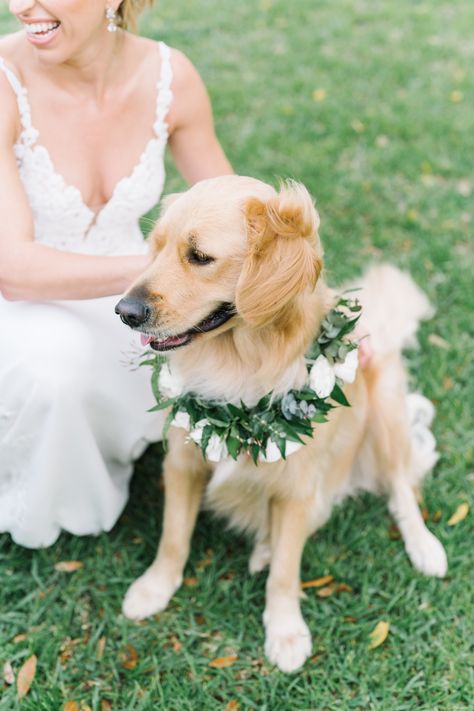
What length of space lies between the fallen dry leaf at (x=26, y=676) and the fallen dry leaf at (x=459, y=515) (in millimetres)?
1615

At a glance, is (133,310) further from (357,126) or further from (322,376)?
(357,126)

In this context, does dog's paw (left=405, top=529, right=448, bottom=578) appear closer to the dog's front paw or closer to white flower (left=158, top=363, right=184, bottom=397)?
the dog's front paw

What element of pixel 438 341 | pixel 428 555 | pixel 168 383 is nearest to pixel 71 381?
pixel 168 383

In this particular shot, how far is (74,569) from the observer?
111 inches

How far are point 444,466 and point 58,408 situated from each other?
65.5 inches

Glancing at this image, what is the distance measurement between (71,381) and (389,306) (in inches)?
60.7

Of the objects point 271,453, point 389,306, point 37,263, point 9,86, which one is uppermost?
point 9,86

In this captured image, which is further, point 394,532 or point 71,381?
point 394,532

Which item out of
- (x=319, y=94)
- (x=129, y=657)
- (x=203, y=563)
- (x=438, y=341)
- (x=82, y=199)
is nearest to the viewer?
(x=129, y=657)

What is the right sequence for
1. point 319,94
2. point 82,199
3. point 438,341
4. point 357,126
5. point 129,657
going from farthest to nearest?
1. point 319,94
2. point 357,126
3. point 438,341
4. point 82,199
5. point 129,657

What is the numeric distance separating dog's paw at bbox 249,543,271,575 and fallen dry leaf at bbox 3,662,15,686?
34.8 inches

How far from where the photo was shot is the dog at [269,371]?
1953 mm

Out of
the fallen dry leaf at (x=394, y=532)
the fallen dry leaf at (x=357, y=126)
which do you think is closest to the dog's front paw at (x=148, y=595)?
the fallen dry leaf at (x=394, y=532)

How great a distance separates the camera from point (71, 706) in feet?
7.77
